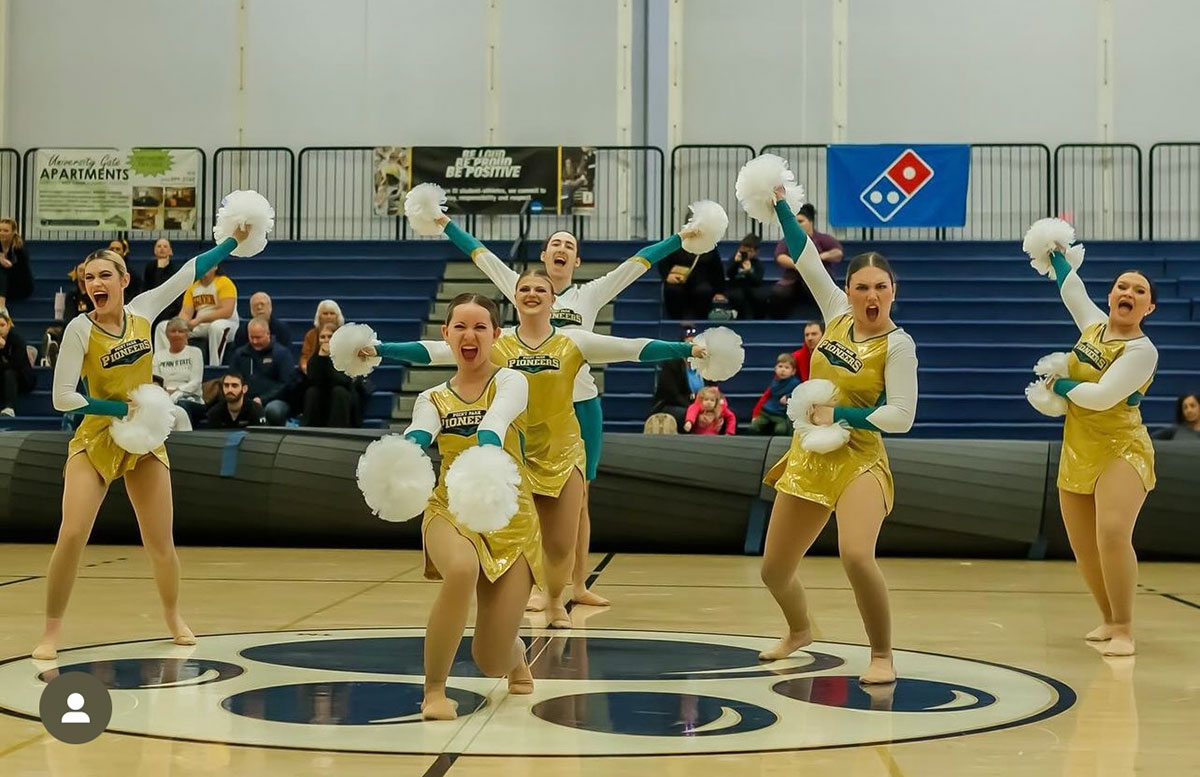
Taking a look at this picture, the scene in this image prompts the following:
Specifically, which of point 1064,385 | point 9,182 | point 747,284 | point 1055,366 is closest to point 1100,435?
point 1064,385

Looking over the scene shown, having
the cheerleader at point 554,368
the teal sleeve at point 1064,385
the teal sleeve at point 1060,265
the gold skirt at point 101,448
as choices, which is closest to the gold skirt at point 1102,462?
the teal sleeve at point 1064,385

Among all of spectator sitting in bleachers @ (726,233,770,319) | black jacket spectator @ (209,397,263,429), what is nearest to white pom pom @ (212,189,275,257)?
black jacket spectator @ (209,397,263,429)

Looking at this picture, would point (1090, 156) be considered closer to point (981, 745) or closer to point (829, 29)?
point (829, 29)

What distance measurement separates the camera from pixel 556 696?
17.9 ft

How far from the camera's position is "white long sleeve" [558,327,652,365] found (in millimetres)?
6418

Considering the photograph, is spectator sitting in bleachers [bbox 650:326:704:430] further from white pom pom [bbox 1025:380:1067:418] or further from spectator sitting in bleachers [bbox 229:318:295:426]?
white pom pom [bbox 1025:380:1067:418]

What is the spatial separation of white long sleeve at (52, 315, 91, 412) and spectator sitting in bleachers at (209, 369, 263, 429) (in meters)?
6.53

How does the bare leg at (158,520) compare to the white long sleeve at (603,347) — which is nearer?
the white long sleeve at (603,347)

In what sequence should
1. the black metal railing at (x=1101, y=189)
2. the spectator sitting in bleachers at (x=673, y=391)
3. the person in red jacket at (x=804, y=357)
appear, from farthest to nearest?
the black metal railing at (x=1101, y=189)
the spectator sitting in bleachers at (x=673, y=391)
the person in red jacket at (x=804, y=357)

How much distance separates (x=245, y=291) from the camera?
17844 mm

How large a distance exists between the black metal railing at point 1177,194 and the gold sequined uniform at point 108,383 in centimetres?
1540

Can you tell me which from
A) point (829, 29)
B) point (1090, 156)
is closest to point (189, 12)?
point (829, 29)

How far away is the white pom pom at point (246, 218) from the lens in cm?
688

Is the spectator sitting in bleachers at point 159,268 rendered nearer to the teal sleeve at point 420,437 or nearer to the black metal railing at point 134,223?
the black metal railing at point 134,223
